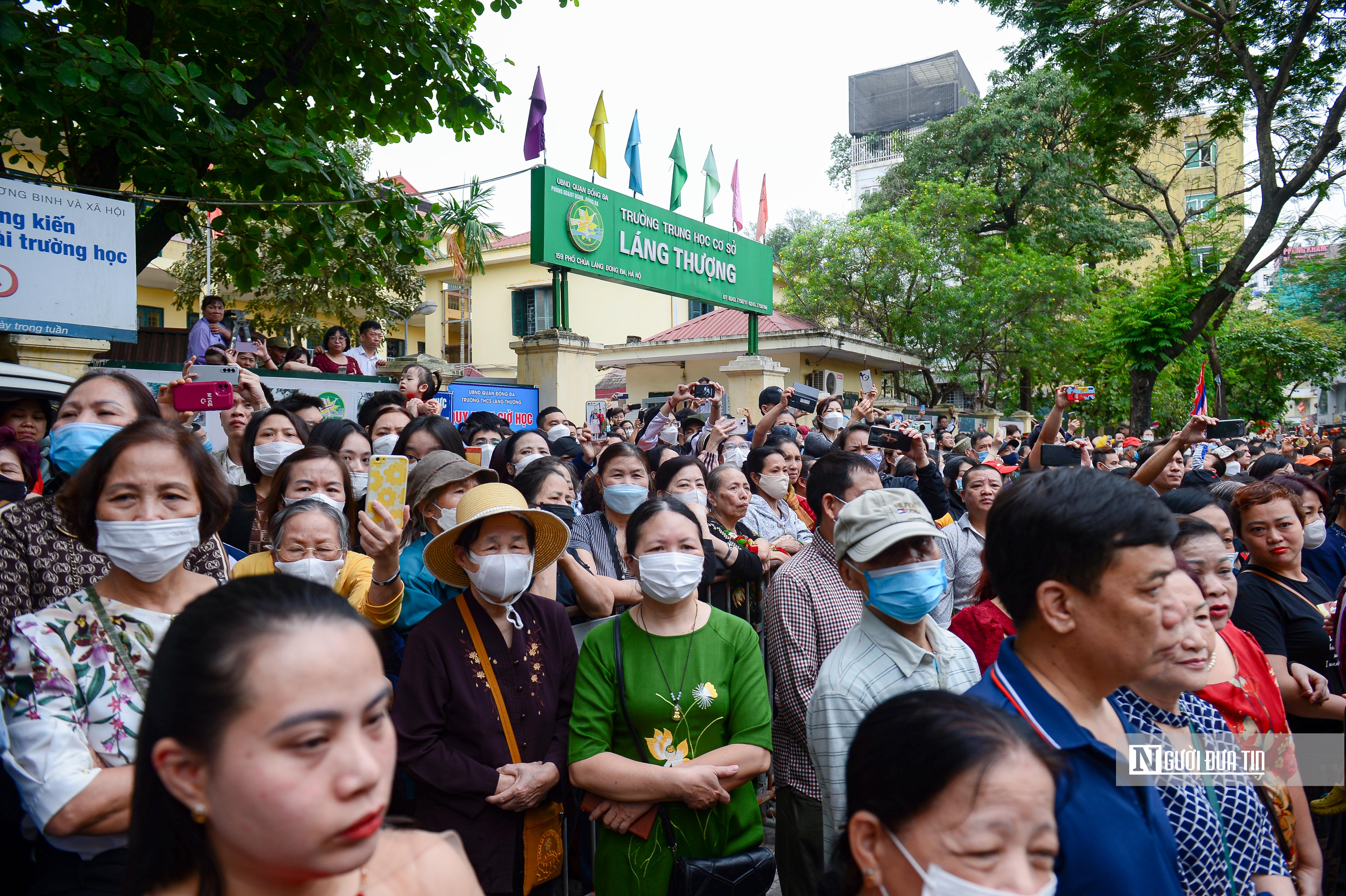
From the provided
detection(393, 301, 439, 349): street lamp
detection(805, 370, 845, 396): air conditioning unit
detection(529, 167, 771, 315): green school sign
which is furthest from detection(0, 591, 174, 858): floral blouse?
detection(393, 301, 439, 349): street lamp

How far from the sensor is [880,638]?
2.47 m

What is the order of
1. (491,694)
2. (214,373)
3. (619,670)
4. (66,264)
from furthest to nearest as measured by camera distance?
(66,264) < (214,373) < (619,670) < (491,694)

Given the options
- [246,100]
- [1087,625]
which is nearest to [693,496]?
[1087,625]

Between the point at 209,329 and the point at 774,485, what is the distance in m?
6.06

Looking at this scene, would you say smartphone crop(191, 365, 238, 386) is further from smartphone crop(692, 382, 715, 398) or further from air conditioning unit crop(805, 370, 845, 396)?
air conditioning unit crop(805, 370, 845, 396)

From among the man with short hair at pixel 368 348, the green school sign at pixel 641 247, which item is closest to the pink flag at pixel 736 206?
the green school sign at pixel 641 247

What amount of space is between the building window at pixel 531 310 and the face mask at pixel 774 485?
74.6 ft

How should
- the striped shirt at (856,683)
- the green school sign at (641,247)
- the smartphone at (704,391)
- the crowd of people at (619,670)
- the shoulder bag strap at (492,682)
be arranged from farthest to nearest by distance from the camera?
the green school sign at (641,247) < the smartphone at (704,391) < the shoulder bag strap at (492,682) < the striped shirt at (856,683) < the crowd of people at (619,670)

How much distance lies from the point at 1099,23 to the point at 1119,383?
52.6 ft

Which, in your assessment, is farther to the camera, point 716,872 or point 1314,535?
point 1314,535

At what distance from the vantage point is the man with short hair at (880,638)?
2311 millimetres

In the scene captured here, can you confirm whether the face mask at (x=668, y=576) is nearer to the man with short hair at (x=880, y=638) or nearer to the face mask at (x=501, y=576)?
the face mask at (x=501, y=576)

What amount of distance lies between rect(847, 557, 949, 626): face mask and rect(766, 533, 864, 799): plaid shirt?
0.44m

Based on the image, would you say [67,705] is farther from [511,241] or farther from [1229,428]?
[511,241]
